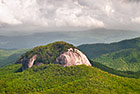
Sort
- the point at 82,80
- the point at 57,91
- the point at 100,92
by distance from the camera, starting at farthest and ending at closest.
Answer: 1. the point at 82,80
2. the point at 57,91
3. the point at 100,92

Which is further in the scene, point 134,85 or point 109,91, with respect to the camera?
point 134,85

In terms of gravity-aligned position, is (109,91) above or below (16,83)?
below

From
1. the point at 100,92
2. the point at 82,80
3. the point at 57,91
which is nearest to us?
the point at 100,92

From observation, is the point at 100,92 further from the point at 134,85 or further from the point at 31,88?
the point at 31,88

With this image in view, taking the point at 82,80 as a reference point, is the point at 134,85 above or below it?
below

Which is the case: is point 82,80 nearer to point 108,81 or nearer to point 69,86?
point 69,86

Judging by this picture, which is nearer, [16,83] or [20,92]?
[20,92]

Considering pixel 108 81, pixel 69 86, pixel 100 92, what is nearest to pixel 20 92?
pixel 69 86

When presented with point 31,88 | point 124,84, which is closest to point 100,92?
point 124,84
